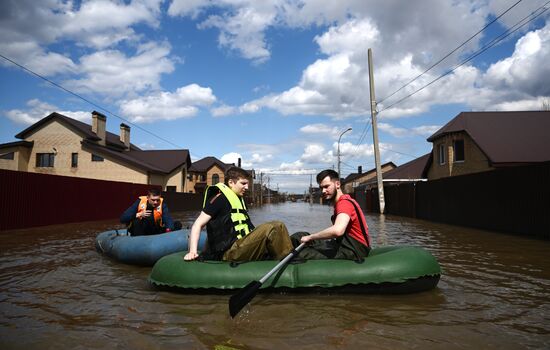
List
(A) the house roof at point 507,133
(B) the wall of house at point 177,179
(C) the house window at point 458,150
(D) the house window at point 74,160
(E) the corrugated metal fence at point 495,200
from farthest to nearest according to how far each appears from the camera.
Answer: (B) the wall of house at point 177,179
(D) the house window at point 74,160
(C) the house window at point 458,150
(A) the house roof at point 507,133
(E) the corrugated metal fence at point 495,200

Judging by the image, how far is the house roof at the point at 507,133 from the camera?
1878 centimetres

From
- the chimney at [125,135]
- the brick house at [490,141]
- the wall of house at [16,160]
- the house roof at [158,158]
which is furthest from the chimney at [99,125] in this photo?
the brick house at [490,141]

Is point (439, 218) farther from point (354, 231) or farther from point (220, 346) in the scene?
point (220, 346)

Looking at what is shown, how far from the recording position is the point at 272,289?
4.27 meters

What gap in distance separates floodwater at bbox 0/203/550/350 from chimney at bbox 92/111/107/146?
28270 millimetres

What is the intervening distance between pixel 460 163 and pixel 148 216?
19672 mm

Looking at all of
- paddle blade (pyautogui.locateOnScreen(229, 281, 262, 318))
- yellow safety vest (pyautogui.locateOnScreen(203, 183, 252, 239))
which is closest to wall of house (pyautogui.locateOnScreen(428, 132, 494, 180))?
yellow safety vest (pyautogui.locateOnScreen(203, 183, 252, 239))

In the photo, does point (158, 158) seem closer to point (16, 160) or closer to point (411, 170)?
point (16, 160)

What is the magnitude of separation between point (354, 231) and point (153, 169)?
28.4 m

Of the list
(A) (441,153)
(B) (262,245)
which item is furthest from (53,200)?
(A) (441,153)

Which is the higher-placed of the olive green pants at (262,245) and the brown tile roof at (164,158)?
the brown tile roof at (164,158)

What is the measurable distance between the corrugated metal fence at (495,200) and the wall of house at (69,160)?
2233 cm

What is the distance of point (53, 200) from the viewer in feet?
45.5

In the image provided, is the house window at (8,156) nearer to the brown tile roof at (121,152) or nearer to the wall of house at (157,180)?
the brown tile roof at (121,152)
